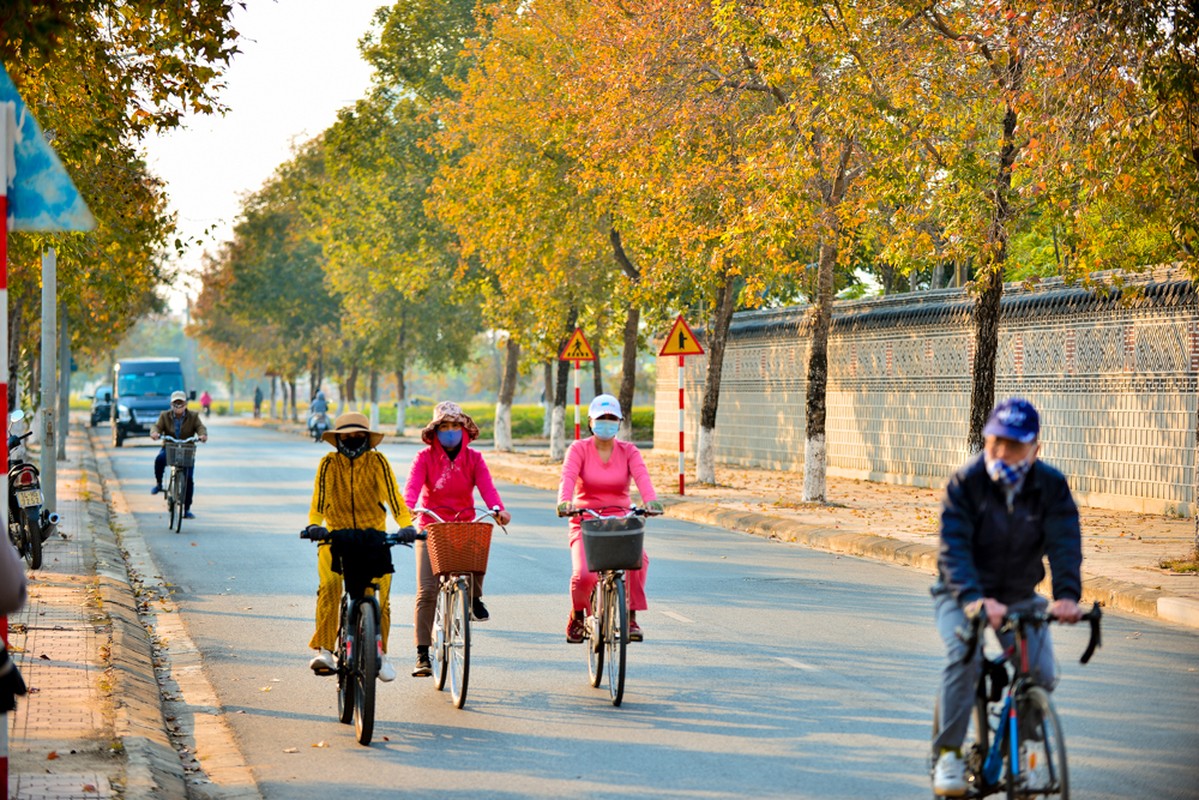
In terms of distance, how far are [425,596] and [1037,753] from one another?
4.97m

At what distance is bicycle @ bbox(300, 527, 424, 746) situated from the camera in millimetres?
8203

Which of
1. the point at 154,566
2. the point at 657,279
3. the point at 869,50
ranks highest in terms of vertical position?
the point at 869,50

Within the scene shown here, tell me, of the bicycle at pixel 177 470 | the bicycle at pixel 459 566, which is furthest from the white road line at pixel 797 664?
the bicycle at pixel 177 470

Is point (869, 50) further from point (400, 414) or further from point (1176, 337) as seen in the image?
point (400, 414)

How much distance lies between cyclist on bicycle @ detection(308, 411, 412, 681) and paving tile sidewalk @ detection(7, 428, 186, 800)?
110 centimetres

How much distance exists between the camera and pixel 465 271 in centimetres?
4297

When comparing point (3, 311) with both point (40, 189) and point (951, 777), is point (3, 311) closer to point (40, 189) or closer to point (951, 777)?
point (40, 189)

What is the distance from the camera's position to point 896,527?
20.2 metres

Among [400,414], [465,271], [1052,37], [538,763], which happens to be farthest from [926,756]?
[400,414]

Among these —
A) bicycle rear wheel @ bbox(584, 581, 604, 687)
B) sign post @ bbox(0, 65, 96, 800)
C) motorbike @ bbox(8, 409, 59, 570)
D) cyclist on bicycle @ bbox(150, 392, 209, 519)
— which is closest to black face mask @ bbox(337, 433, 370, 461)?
bicycle rear wheel @ bbox(584, 581, 604, 687)

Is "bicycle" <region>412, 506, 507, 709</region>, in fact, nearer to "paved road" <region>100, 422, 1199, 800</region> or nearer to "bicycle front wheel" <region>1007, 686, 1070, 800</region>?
"paved road" <region>100, 422, 1199, 800</region>

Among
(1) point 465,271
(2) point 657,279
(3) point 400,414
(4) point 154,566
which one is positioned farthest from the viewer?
(3) point 400,414

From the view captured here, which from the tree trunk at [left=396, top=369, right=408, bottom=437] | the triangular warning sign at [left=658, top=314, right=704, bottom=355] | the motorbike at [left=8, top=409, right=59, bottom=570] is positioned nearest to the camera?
the motorbike at [left=8, top=409, right=59, bottom=570]

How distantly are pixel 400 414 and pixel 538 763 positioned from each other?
51.3m
